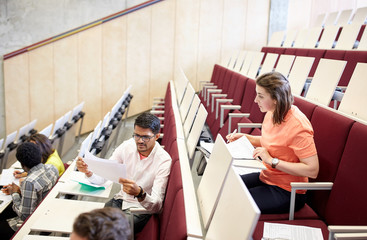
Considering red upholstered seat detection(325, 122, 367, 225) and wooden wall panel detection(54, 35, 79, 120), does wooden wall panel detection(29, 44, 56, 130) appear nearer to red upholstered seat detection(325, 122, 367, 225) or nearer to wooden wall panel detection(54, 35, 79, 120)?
wooden wall panel detection(54, 35, 79, 120)

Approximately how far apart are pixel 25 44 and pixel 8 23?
13 cm

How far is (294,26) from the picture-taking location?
220cm

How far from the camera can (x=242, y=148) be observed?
68 centimetres

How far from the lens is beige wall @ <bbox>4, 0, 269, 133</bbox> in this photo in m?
1.94

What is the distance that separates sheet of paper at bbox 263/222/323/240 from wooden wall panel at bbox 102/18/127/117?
1582mm

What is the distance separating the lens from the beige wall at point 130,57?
6.37 ft

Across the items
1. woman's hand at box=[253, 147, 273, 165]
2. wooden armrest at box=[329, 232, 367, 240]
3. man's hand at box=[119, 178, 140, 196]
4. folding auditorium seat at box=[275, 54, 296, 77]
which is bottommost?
man's hand at box=[119, 178, 140, 196]

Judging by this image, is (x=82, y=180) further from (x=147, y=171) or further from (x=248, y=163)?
(x=248, y=163)

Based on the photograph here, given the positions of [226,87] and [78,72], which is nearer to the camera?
[226,87]

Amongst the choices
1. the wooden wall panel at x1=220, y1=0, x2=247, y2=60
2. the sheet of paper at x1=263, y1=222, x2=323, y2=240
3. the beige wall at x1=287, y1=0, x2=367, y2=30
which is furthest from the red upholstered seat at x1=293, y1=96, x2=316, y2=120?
the beige wall at x1=287, y1=0, x2=367, y2=30

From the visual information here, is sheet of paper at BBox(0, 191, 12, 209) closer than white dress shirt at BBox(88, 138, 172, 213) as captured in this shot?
No

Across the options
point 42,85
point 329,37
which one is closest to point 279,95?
point 329,37

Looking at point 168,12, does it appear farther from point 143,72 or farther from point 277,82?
point 277,82

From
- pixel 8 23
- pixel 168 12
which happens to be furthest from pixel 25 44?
pixel 168 12
